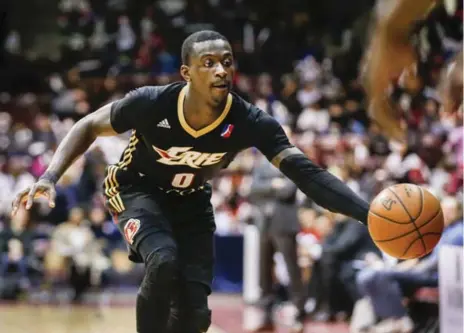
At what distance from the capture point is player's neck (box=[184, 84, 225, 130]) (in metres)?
4.43

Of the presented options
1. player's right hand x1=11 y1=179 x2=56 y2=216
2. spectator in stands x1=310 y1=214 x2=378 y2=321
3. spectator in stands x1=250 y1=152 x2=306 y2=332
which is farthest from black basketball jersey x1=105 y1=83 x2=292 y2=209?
spectator in stands x1=310 y1=214 x2=378 y2=321

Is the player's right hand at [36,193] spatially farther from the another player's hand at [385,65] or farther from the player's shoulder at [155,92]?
the another player's hand at [385,65]

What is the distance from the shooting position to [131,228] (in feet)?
14.8

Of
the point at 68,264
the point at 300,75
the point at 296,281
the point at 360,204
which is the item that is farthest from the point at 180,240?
the point at 300,75

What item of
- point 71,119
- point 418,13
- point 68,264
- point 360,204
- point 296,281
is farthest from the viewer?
point 71,119

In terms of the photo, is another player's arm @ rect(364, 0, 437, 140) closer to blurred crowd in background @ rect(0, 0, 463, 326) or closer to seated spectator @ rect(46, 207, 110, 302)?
blurred crowd in background @ rect(0, 0, 463, 326)

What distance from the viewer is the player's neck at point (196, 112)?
14.5 feet

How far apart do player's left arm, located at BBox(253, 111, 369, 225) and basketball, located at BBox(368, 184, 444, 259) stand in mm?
118

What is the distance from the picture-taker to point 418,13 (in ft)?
5.68

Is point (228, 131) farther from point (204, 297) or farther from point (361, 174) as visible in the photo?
point (361, 174)

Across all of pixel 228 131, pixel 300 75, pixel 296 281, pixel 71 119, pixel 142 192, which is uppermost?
pixel 300 75

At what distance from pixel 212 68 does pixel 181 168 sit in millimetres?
610

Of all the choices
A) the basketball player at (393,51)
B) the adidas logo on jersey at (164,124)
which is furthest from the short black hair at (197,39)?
the basketball player at (393,51)

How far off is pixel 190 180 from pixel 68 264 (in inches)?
253
